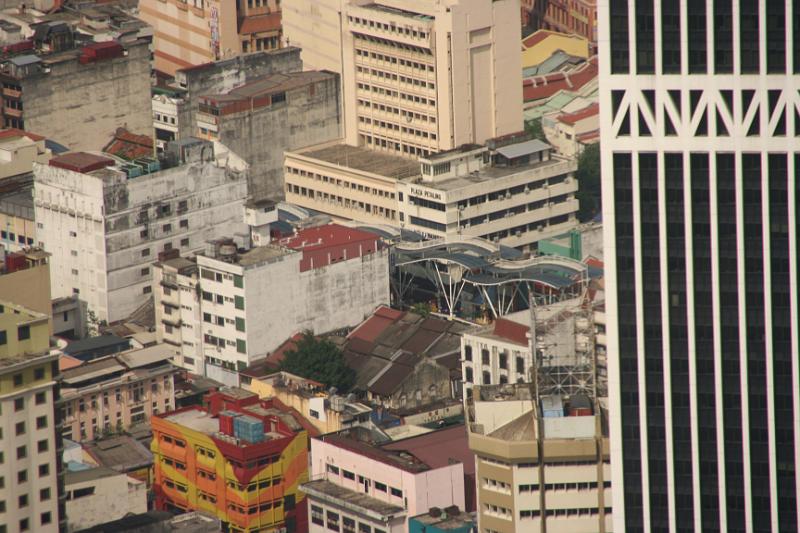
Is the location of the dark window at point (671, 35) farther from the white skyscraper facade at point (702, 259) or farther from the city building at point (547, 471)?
the city building at point (547, 471)

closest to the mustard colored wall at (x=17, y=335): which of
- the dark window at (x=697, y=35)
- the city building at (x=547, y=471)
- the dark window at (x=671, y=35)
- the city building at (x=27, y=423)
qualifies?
the city building at (x=27, y=423)

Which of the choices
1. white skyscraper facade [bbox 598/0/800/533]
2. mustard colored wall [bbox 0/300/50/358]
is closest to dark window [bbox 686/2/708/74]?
white skyscraper facade [bbox 598/0/800/533]

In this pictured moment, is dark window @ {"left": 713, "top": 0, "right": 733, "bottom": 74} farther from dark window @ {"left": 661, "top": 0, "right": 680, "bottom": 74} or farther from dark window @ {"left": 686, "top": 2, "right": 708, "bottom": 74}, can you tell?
dark window @ {"left": 661, "top": 0, "right": 680, "bottom": 74}

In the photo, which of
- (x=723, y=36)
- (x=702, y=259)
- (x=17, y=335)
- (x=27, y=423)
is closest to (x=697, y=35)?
(x=723, y=36)

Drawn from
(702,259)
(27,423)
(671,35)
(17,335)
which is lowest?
(27,423)

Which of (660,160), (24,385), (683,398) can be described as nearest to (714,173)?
(660,160)

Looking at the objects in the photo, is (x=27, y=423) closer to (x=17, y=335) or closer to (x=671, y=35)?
(x=17, y=335)

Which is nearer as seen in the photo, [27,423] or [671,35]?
[671,35]

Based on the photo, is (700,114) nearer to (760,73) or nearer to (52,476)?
(760,73)
